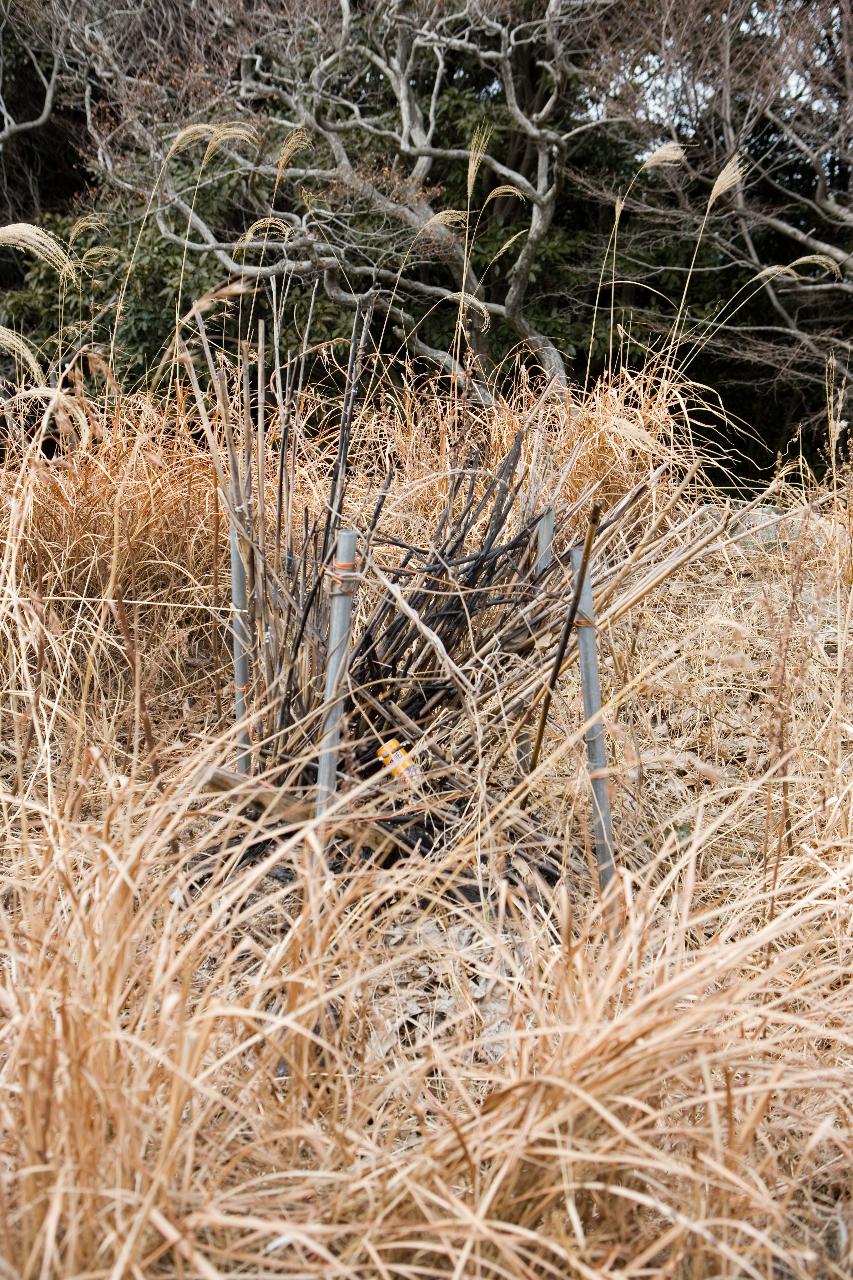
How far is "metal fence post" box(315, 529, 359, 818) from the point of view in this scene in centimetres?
130

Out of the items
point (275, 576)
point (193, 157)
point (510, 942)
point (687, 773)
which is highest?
point (193, 157)

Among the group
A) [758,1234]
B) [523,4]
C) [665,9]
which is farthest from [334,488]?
[523,4]

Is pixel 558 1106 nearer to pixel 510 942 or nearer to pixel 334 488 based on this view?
pixel 510 942

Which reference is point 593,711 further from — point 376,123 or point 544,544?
point 376,123

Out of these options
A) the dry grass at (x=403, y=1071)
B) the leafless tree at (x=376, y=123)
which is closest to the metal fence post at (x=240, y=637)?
the dry grass at (x=403, y=1071)

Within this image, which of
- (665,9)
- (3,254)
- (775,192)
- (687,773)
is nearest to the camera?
(687,773)

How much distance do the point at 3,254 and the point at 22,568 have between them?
6.75 m

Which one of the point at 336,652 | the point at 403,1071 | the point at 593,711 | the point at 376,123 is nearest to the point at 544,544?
the point at 593,711

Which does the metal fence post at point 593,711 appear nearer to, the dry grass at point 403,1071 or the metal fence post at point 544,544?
the dry grass at point 403,1071

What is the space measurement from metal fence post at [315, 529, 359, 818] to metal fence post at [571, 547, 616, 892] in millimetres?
328

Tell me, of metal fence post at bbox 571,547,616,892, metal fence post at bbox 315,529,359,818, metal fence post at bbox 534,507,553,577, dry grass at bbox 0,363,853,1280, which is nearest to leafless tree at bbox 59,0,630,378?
metal fence post at bbox 534,507,553,577

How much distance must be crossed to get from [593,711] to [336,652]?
375mm

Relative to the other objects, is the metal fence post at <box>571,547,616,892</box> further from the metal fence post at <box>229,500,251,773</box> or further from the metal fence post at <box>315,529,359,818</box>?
the metal fence post at <box>229,500,251,773</box>

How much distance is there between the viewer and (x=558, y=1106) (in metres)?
0.91
